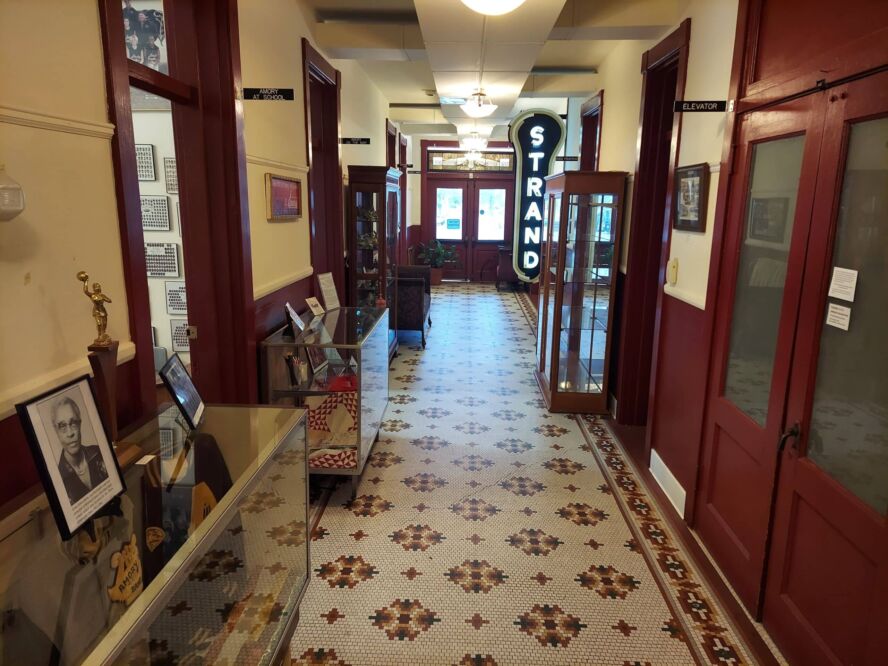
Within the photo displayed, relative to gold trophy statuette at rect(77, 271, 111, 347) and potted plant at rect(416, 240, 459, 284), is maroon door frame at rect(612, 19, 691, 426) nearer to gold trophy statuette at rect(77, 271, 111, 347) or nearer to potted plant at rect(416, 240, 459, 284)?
gold trophy statuette at rect(77, 271, 111, 347)

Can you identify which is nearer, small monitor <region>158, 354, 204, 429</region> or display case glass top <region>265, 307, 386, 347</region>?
small monitor <region>158, 354, 204, 429</region>

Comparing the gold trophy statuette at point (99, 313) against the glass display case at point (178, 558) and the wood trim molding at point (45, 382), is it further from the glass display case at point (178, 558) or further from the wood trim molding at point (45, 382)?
the glass display case at point (178, 558)

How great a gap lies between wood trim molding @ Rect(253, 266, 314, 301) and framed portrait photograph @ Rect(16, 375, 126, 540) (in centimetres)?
173

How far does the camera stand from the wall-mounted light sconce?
54.4 inches

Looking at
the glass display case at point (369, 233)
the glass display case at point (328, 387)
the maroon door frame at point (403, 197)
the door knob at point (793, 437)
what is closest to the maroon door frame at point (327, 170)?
the glass display case at point (369, 233)

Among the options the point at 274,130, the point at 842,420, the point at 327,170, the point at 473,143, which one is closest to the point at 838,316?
the point at 842,420

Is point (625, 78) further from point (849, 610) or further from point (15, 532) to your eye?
point (15, 532)

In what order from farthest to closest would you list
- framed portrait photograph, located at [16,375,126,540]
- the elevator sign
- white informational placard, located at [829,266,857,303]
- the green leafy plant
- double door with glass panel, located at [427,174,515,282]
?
double door with glass panel, located at [427,174,515,282]
the green leafy plant
the elevator sign
white informational placard, located at [829,266,857,303]
framed portrait photograph, located at [16,375,126,540]

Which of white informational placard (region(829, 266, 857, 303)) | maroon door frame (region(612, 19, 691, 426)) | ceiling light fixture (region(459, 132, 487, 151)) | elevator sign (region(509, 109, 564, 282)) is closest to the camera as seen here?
white informational placard (region(829, 266, 857, 303))

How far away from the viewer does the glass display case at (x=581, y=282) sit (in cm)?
464

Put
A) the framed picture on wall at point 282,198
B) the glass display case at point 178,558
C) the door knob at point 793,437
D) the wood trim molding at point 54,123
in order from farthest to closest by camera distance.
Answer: the framed picture on wall at point 282,198 < the door knob at point 793,437 < the wood trim molding at point 54,123 < the glass display case at point 178,558

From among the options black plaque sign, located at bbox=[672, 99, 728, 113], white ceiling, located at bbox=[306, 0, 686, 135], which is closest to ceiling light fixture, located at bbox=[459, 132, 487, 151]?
white ceiling, located at bbox=[306, 0, 686, 135]

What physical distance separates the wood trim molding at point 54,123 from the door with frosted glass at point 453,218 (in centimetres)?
1072

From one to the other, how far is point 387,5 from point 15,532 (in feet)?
13.8
